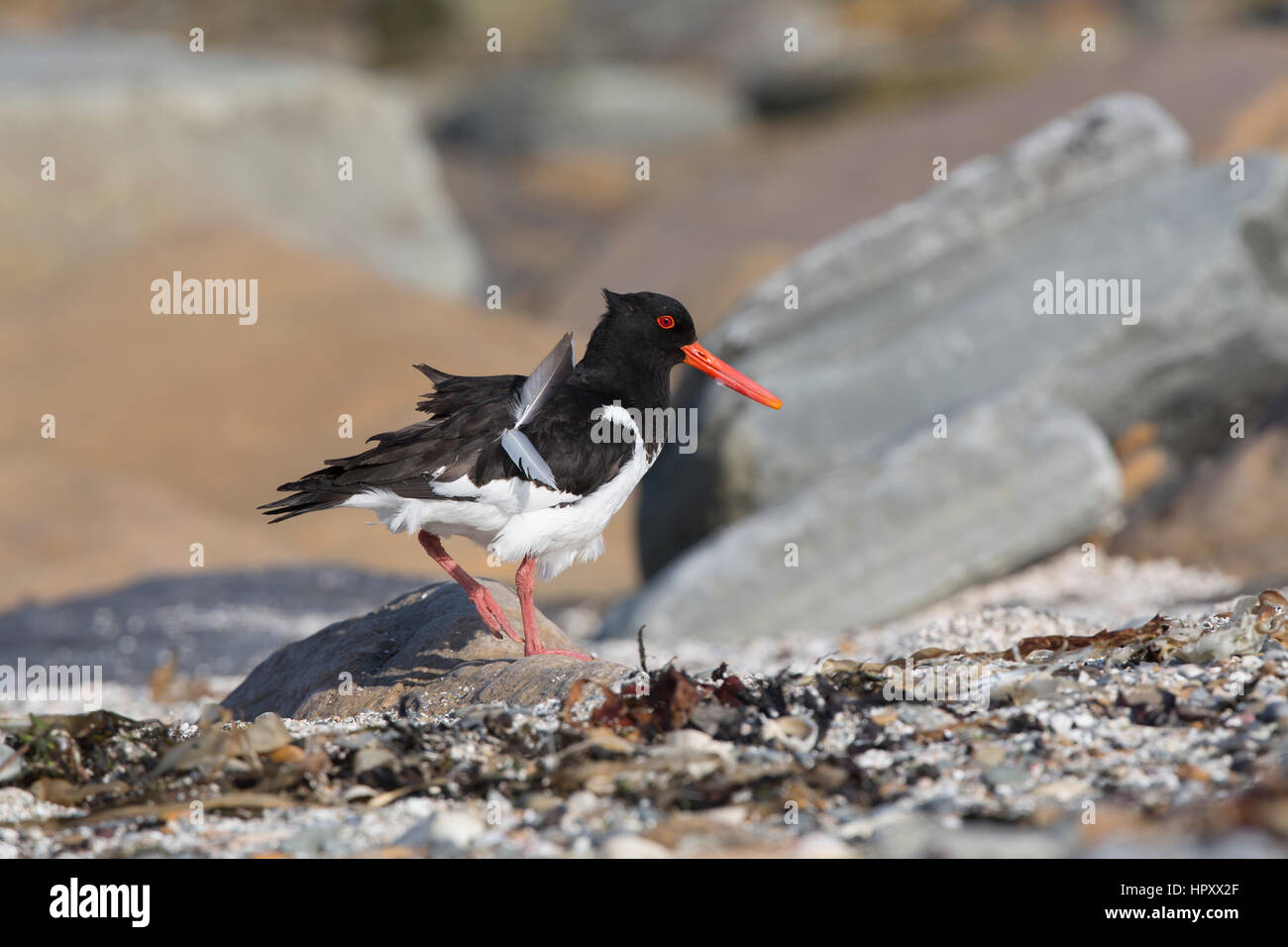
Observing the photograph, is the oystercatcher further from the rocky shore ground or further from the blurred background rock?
the blurred background rock

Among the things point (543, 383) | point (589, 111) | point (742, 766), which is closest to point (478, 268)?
point (589, 111)

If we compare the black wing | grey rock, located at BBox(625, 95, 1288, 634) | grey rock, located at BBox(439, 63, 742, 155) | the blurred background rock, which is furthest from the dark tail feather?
grey rock, located at BBox(439, 63, 742, 155)

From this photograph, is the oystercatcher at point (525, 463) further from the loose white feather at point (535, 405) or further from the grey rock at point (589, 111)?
the grey rock at point (589, 111)
